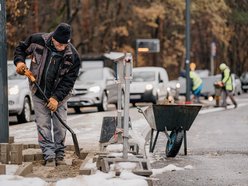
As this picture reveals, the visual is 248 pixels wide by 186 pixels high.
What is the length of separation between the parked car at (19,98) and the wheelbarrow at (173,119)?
349 inches

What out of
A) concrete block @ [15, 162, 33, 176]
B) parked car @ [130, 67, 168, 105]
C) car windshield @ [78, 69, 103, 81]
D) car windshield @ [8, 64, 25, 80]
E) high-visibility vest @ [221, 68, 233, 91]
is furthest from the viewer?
parked car @ [130, 67, 168, 105]

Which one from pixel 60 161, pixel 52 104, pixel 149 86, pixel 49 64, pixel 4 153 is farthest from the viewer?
pixel 149 86

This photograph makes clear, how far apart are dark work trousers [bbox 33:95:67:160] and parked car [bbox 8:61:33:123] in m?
10.1

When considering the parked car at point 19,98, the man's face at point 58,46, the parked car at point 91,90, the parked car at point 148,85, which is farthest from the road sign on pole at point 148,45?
the man's face at point 58,46

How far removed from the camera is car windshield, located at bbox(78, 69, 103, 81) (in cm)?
2717

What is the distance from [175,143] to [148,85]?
18421 millimetres

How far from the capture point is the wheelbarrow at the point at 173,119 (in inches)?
466

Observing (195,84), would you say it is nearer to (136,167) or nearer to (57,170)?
(57,170)

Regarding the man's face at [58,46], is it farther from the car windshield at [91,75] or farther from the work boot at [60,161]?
the car windshield at [91,75]

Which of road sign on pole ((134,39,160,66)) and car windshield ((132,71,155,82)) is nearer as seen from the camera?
car windshield ((132,71,155,82))

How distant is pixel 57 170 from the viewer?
377 inches

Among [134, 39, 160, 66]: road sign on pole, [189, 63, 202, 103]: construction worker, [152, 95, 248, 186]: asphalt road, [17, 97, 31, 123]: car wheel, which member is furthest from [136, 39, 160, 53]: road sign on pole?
[152, 95, 248, 186]: asphalt road

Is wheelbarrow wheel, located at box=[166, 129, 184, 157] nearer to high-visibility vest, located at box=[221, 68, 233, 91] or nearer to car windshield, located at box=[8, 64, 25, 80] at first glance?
car windshield, located at box=[8, 64, 25, 80]

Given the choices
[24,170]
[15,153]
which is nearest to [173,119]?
[15,153]
